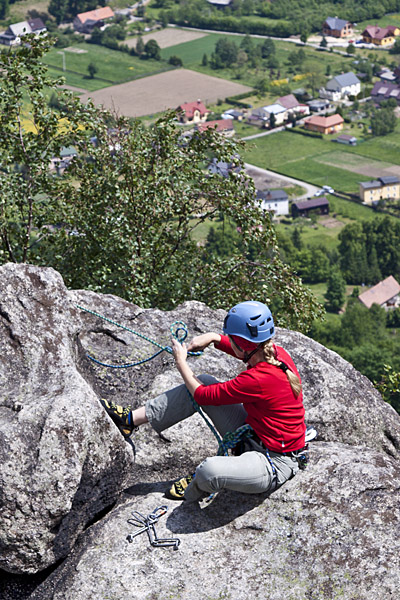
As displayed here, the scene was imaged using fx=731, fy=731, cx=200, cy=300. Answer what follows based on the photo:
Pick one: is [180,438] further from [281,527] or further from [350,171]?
[350,171]

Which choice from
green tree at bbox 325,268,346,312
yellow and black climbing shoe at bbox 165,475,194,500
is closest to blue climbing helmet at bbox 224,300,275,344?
yellow and black climbing shoe at bbox 165,475,194,500

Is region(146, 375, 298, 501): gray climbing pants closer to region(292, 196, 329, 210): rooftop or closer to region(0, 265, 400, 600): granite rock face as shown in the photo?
region(0, 265, 400, 600): granite rock face

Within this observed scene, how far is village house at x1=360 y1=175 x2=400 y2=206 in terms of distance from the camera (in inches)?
5418

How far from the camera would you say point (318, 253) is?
379 feet

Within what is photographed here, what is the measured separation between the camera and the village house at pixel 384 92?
186 metres

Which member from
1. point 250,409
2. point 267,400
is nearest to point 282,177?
point 250,409

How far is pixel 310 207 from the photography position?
436ft

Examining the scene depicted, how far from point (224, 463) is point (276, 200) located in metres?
127

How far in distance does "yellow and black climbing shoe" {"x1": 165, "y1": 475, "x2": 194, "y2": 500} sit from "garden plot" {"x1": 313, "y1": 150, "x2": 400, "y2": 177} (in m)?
142

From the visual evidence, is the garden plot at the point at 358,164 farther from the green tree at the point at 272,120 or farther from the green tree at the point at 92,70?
the green tree at the point at 92,70

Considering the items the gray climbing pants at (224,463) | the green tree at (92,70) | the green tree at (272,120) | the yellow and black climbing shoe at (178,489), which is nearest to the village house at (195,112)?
the green tree at (272,120)

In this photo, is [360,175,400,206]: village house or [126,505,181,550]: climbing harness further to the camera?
[360,175,400,206]: village house

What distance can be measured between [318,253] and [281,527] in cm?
10829

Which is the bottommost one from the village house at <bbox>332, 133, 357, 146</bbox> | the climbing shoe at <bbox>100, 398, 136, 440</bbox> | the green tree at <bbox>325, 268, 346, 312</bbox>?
the green tree at <bbox>325, 268, 346, 312</bbox>
